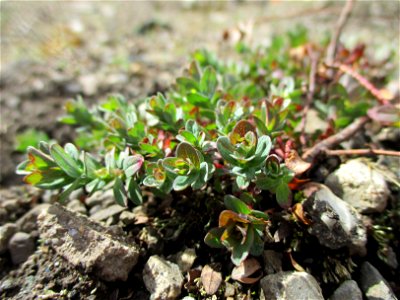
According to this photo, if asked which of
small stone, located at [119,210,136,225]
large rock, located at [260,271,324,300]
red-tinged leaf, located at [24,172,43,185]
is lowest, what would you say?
large rock, located at [260,271,324,300]

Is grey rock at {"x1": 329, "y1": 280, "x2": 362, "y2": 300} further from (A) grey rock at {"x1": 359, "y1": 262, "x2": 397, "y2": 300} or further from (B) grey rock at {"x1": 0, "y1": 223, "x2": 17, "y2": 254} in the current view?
(B) grey rock at {"x1": 0, "y1": 223, "x2": 17, "y2": 254}

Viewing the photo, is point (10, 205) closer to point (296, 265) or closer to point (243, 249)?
point (243, 249)

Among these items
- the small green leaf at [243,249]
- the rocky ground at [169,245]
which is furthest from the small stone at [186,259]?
the small green leaf at [243,249]

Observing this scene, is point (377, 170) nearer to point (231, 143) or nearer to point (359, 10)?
point (231, 143)

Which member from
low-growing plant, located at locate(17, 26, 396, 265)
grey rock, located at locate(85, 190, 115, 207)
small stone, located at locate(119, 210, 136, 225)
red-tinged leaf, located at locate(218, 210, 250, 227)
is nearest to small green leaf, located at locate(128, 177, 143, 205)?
low-growing plant, located at locate(17, 26, 396, 265)

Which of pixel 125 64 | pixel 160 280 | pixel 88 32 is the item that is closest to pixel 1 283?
pixel 160 280

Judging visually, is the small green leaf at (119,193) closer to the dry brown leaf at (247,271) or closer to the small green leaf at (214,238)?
the small green leaf at (214,238)
